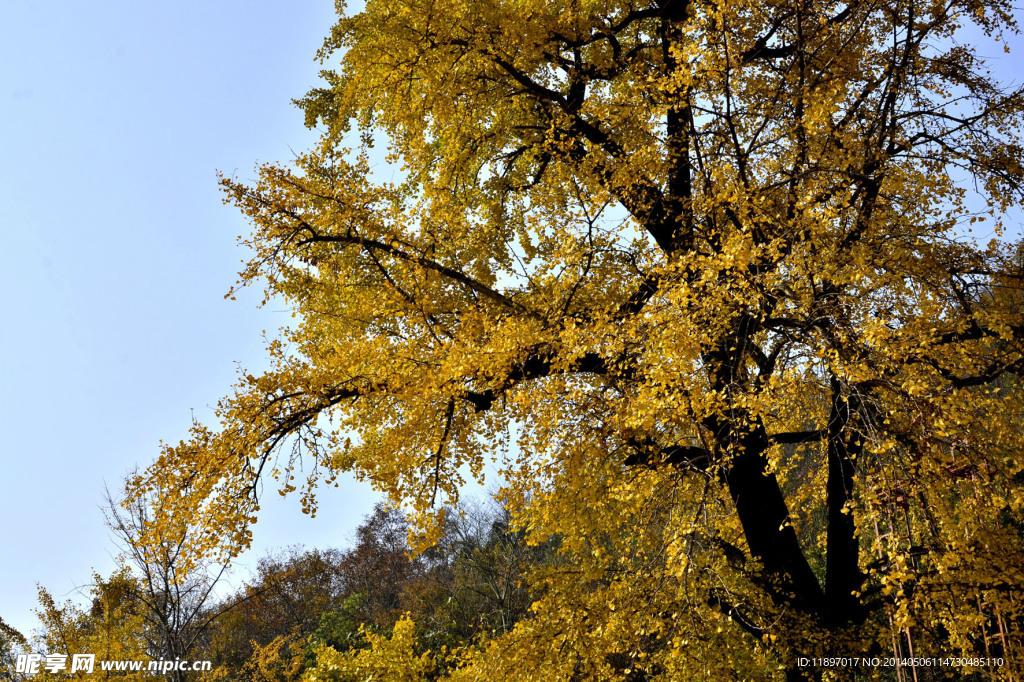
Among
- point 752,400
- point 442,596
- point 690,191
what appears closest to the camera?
point 752,400

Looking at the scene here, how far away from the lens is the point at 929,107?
6801mm

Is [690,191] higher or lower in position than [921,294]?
higher

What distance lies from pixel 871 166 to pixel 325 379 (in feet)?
18.5

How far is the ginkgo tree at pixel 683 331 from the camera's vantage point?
515cm

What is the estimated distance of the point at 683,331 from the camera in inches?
192

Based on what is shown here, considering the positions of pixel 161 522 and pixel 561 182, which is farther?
pixel 561 182

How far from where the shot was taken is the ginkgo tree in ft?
16.9

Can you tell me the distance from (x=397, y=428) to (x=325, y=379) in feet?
2.83

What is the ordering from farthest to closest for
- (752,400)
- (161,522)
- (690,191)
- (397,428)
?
(690,191) → (397,428) → (161,522) → (752,400)

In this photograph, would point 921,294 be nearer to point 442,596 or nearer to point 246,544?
point 246,544

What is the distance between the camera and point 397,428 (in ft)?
21.6

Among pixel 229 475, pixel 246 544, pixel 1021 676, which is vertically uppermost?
pixel 229 475

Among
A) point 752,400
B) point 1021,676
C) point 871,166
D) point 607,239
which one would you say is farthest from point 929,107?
point 1021,676

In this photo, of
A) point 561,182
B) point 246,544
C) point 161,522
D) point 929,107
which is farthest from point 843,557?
point 161,522
